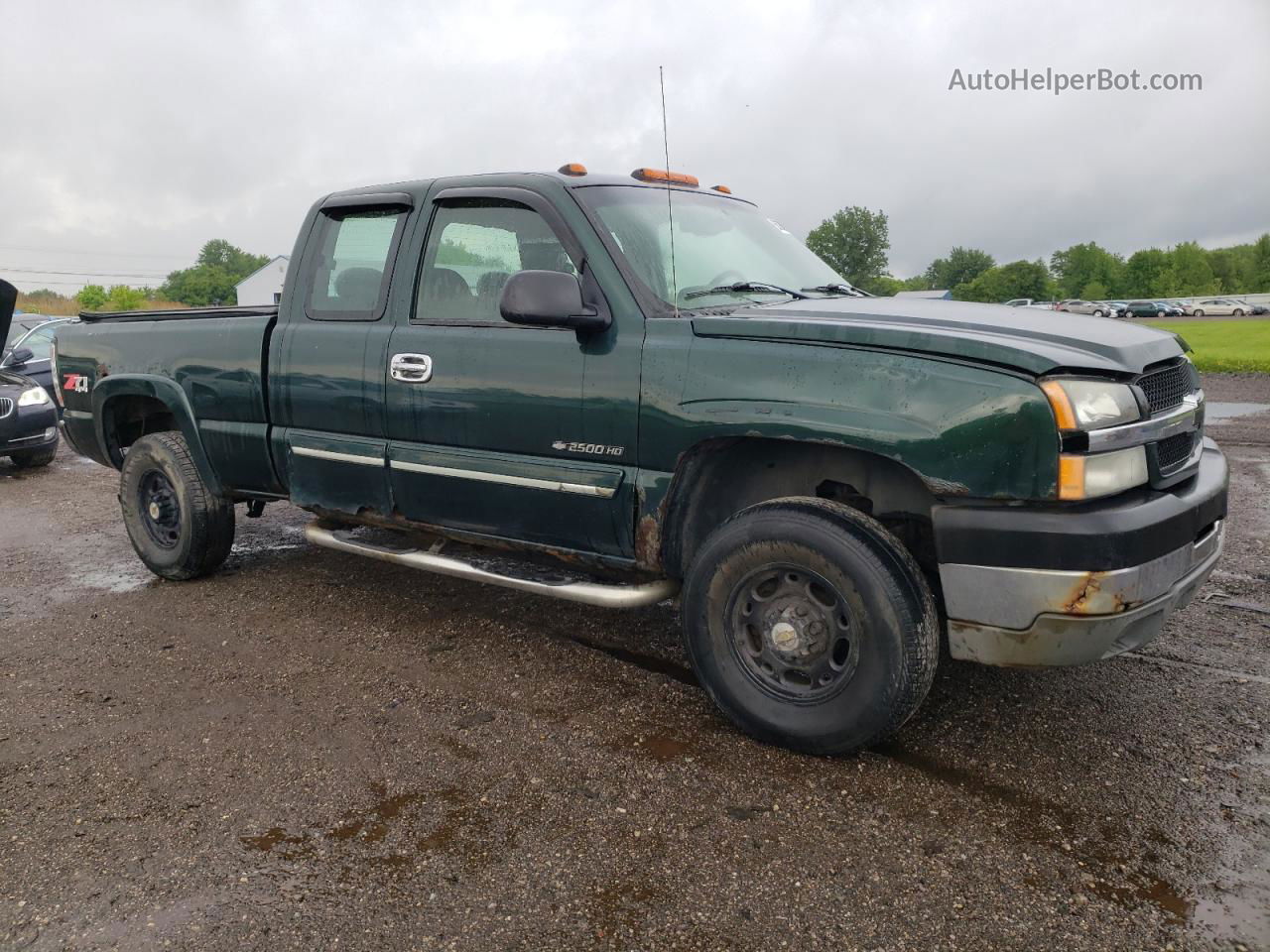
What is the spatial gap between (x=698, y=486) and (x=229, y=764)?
1852mm

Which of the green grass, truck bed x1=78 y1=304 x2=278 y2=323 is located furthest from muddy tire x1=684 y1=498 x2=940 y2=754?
the green grass

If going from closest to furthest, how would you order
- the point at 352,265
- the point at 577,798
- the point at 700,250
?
1. the point at 577,798
2. the point at 700,250
3. the point at 352,265

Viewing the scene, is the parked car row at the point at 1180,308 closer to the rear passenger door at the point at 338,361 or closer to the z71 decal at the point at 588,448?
the rear passenger door at the point at 338,361

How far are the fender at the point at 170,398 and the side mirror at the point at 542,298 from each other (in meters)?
2.44

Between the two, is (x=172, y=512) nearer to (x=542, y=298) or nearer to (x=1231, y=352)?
(x=542, y=298)

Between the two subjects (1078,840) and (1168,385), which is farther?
(1168,385)

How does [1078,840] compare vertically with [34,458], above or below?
below

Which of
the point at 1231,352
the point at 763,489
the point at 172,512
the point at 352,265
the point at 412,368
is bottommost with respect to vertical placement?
the point at 1231,352

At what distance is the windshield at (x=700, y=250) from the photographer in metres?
3.68

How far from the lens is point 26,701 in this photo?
3.81 meters

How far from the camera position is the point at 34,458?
10.0 m

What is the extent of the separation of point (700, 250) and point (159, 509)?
3.45 meters

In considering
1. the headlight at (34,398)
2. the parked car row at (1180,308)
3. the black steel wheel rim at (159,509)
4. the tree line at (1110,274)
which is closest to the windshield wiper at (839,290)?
the black steel wheel rim at (159,509)

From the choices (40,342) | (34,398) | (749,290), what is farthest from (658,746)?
(40,342)
